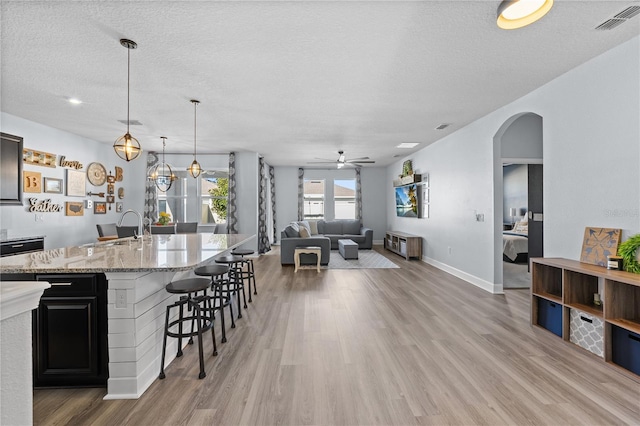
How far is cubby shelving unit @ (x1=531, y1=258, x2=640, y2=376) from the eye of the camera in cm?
247

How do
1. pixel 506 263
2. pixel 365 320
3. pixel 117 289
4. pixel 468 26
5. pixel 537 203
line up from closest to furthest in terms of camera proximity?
1. pixel 117 289
2. pixel 468 26
3. pixel 365 320
4. pixel 537 203
5. pixel 506 263

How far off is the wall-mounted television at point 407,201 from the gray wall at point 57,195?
707cm

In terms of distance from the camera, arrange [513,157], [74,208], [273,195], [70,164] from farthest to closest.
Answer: [273,195], [74,208], [70,164], [513,157]

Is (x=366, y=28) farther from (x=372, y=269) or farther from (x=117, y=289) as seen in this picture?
(x=372, y=269)

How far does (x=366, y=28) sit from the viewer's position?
8.22ft

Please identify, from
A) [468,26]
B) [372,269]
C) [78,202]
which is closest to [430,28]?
[468,26]

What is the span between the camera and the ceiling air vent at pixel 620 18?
233 centimetres

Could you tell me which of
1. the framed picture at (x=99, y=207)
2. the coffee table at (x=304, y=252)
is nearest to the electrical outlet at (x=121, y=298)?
the coffee table at (x=304, y=252)

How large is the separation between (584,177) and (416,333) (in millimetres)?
2402

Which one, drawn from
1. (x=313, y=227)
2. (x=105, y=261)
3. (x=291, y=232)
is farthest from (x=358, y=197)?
(x=105, y=261)

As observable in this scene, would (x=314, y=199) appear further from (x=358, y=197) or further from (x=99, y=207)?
(x=99, y=207)

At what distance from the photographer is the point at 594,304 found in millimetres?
3002

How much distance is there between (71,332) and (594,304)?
4576 millimetres

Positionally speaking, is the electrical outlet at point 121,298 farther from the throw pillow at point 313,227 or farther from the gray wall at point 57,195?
the throw pillow at point 313,227
